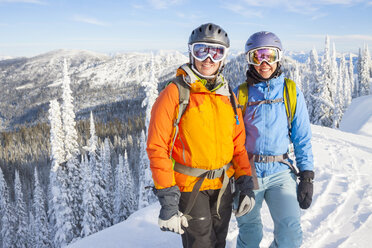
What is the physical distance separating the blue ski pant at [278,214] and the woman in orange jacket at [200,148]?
1.31 ft

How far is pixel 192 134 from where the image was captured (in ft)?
9.32

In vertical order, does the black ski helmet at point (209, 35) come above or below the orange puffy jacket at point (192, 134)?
above

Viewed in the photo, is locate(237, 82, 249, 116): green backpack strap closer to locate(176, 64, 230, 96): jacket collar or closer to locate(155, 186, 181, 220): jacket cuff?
locate(176, 64, 230, 96): jacket collar

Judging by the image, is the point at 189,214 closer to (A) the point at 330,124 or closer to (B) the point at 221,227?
(B) the point at 221,227

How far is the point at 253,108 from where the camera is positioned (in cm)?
357


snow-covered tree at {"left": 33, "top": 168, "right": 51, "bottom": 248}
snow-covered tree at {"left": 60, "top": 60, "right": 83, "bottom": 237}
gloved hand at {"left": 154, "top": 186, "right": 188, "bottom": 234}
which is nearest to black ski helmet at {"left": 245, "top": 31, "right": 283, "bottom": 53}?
gloved hand at {"left": 154, "top": 186, "right": 188, "bottom": 234}

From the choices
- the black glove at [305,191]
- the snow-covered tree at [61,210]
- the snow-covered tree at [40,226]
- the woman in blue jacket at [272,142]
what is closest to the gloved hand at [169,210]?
the woman in blue jacket at [272,142]

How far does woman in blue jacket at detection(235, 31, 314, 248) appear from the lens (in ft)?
11.4

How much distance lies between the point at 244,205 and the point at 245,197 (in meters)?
0.10

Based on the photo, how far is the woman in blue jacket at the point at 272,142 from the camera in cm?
349

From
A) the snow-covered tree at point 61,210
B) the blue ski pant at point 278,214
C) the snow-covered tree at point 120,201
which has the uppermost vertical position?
the blue ski pant at point 278,214

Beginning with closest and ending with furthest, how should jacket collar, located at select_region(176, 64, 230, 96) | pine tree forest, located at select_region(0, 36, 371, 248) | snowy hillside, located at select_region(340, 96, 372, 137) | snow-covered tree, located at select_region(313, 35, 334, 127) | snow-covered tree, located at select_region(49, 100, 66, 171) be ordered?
jacket collar, located at select_region(176, 64, 230, 96), snowy hillside, located at select_region(340, 96, 372, 137), pine tree forest, located at select_region(0, 36, 371, 248), snow-covered tree, located at select_region(49, 100, 66, 171), snow-covered tree, located at select_region(313, 35, 334, 127)

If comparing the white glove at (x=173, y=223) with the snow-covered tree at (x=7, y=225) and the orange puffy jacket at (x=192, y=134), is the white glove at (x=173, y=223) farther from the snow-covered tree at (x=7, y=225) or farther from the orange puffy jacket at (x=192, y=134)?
the snow-covered tree at (x=7, y=225)

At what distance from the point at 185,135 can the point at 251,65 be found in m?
1.71
